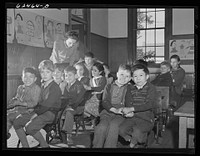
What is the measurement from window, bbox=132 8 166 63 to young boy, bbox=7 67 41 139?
59cm

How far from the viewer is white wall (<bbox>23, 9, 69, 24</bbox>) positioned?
1.39 m

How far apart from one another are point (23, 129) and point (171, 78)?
87 centimetres

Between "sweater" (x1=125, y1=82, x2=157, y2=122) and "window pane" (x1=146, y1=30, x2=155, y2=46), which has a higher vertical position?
"window pane" (x1=146, y1=30, x2=155, y2=46)

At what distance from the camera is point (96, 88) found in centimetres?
140

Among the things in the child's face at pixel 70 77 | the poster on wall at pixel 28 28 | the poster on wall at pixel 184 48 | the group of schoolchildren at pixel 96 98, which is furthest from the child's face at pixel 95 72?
the poster on wall at pixel 184 48

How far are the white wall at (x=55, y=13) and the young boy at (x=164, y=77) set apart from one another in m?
0.58

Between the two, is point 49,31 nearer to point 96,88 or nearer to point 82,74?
point 82,74

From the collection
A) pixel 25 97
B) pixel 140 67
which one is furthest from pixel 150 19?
pixel 25 97

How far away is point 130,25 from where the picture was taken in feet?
4.68

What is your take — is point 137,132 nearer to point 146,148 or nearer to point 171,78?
point 146,148

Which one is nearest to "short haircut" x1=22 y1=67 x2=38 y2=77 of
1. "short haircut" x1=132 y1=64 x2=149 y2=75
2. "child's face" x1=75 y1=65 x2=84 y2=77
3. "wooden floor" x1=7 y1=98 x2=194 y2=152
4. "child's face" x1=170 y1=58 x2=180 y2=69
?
"child's face" x1=75 y1=65 x2=84 y2=77

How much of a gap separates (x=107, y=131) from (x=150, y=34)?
1.95 ft

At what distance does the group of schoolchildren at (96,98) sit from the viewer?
1.36 m

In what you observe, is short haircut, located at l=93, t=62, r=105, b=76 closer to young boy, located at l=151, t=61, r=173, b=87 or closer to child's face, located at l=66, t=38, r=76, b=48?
child's face, located at l=66, t=38, r=76, b=48
